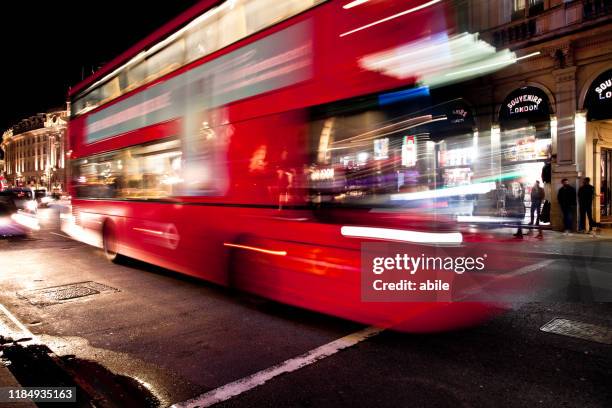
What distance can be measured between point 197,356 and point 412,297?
2431mm

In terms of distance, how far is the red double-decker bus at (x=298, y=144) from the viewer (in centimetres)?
443

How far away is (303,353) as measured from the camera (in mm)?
4770

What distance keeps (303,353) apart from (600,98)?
15.3 m

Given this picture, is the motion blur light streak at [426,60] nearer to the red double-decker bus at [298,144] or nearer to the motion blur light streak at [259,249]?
the red double-decker bus at [298,144]

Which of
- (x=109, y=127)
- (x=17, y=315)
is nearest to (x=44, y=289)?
(x=17, y=315)

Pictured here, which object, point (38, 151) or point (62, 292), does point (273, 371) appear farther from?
point (38, 151)

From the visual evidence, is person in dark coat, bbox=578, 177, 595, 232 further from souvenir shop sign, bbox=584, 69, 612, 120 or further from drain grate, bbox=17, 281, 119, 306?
drain grate, bbox=17, 281, 119, 306

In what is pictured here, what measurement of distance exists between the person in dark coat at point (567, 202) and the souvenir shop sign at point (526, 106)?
119 inches

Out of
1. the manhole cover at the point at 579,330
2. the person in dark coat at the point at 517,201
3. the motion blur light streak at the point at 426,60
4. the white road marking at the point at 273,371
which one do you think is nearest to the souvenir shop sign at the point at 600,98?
the person in dark coat at the point at 517,201

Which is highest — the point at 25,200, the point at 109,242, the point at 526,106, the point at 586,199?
the point at 526,106

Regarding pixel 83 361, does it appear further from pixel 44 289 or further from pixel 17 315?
pixel 44 289

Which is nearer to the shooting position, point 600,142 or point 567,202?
point 567,202

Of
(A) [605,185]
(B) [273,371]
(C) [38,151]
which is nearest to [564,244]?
(A) [605,185]

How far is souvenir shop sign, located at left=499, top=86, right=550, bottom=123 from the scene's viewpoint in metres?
16.3
